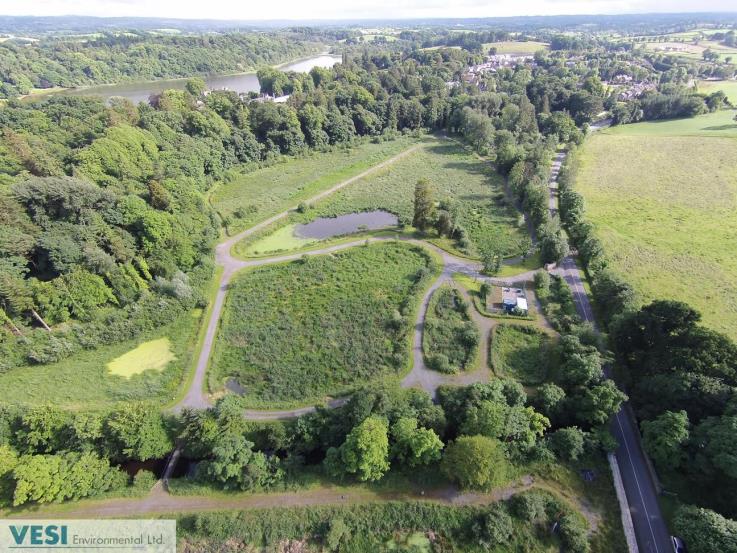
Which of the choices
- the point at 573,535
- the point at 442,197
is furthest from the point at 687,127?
the point at 573,535

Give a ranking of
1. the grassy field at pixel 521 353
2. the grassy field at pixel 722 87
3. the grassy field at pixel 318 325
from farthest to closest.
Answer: the grassy field at pixel 722 87
the grassy field at pixel 318 325
the grassy field at pixel 521 353

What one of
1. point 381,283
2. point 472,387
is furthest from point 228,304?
point 472,387

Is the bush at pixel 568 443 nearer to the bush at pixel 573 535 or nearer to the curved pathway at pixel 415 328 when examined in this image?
the bush at pixel 573 535

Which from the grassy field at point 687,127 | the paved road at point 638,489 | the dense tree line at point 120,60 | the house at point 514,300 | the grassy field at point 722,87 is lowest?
the paved road at point 638,489

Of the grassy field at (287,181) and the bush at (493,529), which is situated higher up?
the grassy field at (287,181)

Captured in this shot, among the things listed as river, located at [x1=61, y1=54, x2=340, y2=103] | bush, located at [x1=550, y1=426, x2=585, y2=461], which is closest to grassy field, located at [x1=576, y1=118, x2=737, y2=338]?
bush, located at [x1=550, y1=426, x2=585, y2=461]

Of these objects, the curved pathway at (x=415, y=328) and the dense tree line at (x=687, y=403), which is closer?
the dense tree line at (x=687, y=403)

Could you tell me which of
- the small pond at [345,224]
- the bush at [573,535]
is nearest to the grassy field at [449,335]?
the bush at [573,535]

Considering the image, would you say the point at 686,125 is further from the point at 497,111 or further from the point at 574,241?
the point at 574,241
